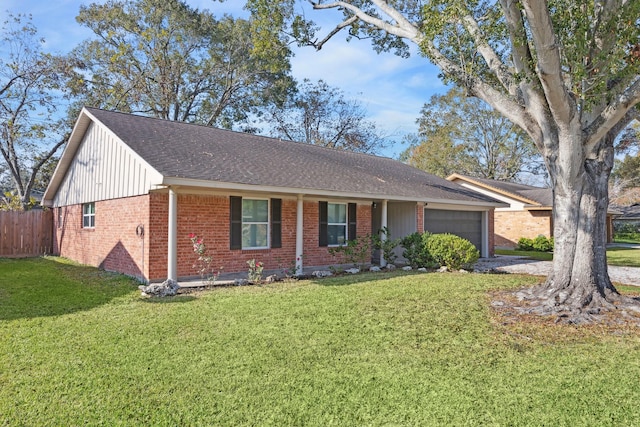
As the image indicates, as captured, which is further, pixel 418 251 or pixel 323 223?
pixel 323 223

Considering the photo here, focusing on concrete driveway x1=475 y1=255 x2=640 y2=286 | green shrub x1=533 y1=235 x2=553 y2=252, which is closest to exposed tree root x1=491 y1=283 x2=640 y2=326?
concrete driveway x1=475 y1=255 x2=640 y2=286

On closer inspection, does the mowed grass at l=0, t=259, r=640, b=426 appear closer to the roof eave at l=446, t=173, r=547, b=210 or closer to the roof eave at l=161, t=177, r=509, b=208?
the roof eave at l=161, t=177, r=509, b=208

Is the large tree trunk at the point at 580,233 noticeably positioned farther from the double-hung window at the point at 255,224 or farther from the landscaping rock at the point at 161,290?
the double-hung window at the point at 255,224

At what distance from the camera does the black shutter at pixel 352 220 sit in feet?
45.0

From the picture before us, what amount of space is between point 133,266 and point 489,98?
907cm

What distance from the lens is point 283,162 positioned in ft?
41.9

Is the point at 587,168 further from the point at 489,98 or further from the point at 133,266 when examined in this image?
the point at 133,266

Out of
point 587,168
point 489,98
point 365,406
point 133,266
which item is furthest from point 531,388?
point 133,266

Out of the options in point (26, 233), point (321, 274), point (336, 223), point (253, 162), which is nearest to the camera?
point (321, 274)

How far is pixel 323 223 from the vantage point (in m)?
12.9

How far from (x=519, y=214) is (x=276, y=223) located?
18041mm

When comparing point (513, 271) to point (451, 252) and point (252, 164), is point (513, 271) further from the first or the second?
point (252, 164)

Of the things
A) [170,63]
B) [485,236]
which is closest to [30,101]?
[170,63]

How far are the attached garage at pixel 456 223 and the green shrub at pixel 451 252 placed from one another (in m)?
3.04
